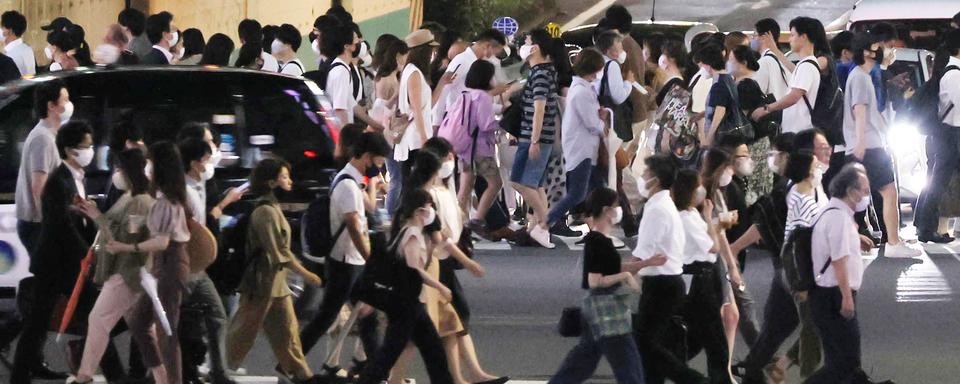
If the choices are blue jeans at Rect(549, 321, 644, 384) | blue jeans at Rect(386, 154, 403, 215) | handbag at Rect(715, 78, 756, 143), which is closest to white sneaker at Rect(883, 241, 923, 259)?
handbag at Rect(715, 78, 756, 143)

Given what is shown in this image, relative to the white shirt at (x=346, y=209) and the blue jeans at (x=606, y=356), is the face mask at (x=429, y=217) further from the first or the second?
the blue jeans at (x=606, y=356)

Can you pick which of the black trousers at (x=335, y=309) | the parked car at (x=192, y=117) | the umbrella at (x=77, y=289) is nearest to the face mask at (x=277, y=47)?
the parked car at (x=192, y=117)

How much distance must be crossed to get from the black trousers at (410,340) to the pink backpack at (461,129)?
18.6ft

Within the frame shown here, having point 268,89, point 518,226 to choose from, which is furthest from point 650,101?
point 268,89

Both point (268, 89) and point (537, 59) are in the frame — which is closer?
point (268, 89)

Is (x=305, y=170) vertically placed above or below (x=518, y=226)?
above

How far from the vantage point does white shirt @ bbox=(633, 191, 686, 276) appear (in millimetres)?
9000

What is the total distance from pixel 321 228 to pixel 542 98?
4.81m

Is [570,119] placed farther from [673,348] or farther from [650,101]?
[673,348]

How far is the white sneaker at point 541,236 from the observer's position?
575 inches

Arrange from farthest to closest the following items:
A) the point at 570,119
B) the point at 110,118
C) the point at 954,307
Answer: the point at 570,119 < the point at 954,307 < the point at 110,118

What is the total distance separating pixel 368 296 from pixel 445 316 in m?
0.62

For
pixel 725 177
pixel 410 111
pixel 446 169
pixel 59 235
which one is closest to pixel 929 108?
pixel 410 111

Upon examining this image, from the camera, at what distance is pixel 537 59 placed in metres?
14.7
